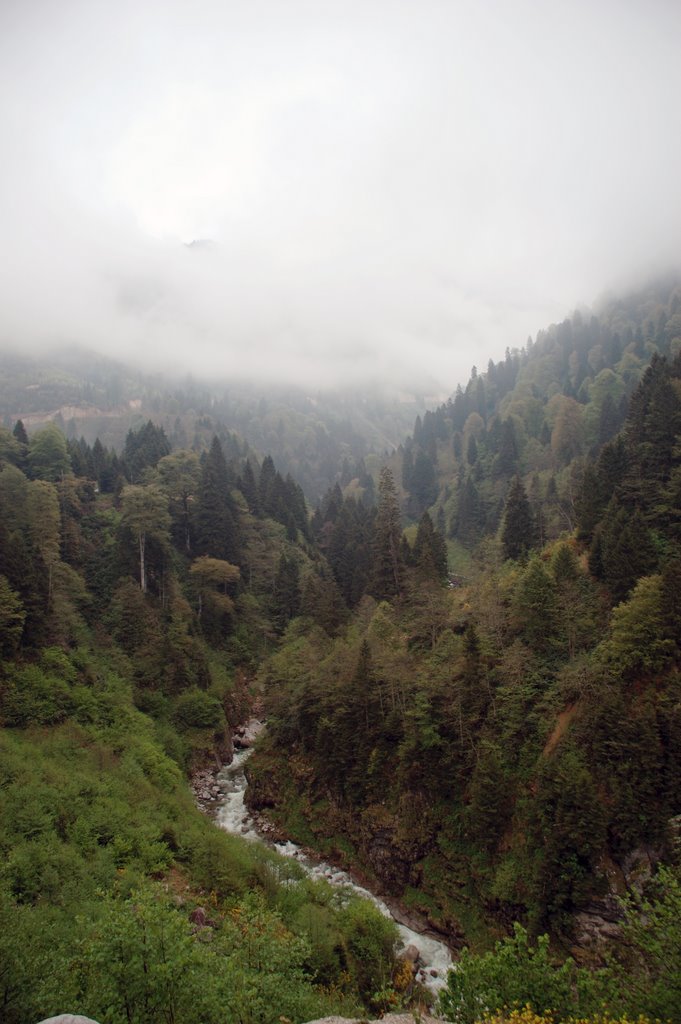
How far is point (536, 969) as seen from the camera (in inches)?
640

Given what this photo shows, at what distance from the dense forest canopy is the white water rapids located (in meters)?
1.21

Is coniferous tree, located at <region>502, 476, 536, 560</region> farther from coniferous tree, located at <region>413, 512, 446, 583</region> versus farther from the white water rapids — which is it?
the white water rapids

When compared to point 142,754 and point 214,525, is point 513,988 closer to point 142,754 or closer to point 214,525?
point 142,754

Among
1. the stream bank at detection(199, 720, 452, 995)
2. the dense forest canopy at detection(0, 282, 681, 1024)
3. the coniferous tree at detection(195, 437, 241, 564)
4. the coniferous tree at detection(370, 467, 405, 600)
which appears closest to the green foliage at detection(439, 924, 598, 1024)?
the dense forest canopy at detection(0, 282, 681, 1024)

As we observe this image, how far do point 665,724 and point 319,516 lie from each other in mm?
85435

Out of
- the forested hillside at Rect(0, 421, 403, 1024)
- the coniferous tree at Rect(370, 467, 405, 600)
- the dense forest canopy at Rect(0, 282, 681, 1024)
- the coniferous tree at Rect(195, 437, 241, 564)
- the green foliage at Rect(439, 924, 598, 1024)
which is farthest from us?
the coniferous tree at Rect(195, 437, 241, 564)

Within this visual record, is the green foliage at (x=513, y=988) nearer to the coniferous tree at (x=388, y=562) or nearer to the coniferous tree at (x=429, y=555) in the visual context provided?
the coniferous tree at (x=429, y=555)

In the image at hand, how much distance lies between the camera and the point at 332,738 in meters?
42.3

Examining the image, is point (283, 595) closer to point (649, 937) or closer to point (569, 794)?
point (569, 794)

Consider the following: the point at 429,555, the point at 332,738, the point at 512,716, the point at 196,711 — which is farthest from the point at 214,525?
the point at 512,716

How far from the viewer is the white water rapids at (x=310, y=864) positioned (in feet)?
92.4

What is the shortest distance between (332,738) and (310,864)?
861 centimetres

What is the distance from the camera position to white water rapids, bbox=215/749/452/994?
92.4 ft

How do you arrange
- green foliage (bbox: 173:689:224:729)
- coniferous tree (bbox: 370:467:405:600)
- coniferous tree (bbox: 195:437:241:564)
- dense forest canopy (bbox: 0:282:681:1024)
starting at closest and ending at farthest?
1. dense forest canopy (bbox: 0:282:681:1024)
2. green foliage (bbox: 173:689:224:729)
3. coniferous tree (bbox: 370:467:405:600)
4. coniferous tree (bbox: 195:437:241:564)
